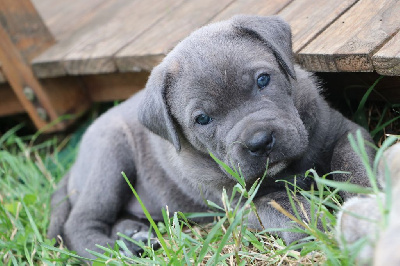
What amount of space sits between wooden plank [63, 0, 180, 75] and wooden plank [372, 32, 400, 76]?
2247 mm

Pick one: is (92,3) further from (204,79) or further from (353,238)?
(353,238)

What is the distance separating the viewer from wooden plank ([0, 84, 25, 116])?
21.2 feet

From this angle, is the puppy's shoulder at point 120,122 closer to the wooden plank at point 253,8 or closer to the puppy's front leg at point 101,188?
the puppy's front leg at point 101,188

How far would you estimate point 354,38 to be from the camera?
3.48 meters

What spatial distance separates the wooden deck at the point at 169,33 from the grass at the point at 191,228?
0.52 metres

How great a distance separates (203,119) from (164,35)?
1712 mm

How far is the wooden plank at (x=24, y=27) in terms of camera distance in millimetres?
5645

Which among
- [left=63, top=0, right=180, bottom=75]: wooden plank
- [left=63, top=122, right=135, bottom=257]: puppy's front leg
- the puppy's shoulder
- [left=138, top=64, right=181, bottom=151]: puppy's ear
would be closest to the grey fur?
[left=138, top=64, right=181, bottom=151]: puppy's ear

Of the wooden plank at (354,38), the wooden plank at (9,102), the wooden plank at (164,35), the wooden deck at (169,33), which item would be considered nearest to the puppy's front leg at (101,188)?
the wooden plank at (164,35)

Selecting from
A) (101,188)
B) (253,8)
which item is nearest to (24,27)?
(101,188)

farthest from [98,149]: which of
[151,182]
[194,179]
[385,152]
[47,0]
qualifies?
[47,0]

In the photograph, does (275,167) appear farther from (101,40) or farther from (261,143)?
(101,40)

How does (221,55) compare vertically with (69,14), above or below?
above

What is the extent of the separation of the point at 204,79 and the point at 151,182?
54.1 inches
